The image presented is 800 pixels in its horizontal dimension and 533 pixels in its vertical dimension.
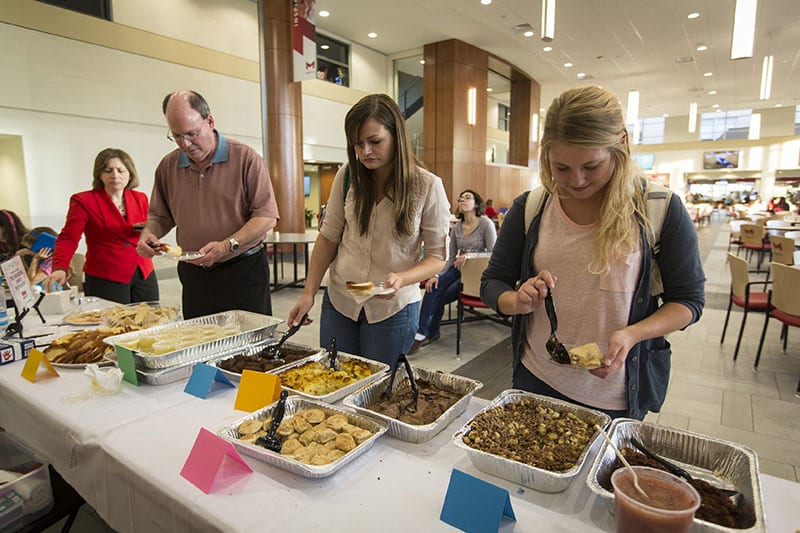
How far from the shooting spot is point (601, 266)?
1.14 metres

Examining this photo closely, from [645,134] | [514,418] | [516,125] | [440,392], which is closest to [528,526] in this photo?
[514,418]

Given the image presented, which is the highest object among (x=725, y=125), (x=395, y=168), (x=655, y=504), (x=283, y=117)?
(x=725, y=125)

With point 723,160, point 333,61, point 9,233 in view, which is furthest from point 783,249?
point 723,160

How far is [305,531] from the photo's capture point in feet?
2.59

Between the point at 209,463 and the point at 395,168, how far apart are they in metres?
1.02

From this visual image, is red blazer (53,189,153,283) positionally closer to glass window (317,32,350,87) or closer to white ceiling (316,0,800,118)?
white ceiling (316,0,800,118)

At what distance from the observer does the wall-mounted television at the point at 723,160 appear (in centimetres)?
2045

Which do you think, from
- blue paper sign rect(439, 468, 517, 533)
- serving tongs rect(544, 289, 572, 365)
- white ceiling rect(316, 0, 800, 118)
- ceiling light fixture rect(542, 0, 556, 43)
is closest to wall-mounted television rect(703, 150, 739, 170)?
white ceiling rect(316, 0, 800, 118)

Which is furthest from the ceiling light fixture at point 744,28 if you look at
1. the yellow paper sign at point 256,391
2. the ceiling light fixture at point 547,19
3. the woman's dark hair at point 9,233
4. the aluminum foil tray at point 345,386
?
the woman's dark hair at point 9,233

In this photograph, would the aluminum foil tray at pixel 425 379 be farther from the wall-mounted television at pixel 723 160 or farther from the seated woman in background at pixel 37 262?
the wall-mounted television at pixel 723 160

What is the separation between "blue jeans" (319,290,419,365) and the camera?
1.63 meters

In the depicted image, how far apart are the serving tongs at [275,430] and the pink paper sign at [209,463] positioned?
6cm

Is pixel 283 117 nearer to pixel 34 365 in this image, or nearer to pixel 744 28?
pixel 744 28

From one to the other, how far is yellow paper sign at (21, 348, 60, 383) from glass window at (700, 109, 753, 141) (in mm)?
23794
